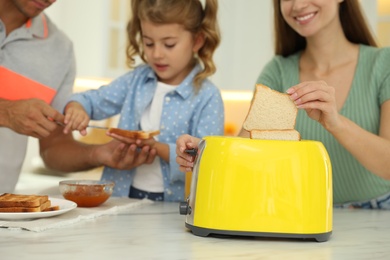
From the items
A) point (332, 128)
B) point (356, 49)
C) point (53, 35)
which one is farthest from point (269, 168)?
point (53, 35)

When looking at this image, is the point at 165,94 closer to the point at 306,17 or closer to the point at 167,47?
the point at 167,47

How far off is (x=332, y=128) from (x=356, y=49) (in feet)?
1.88

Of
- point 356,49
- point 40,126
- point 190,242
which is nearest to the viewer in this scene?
point 190,242

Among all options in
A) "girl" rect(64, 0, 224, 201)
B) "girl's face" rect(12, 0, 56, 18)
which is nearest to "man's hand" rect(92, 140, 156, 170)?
"girl" rect(64, 0, 224, 201)

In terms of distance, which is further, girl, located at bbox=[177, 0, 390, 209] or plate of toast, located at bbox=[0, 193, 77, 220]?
girl, located at bbox=[177, 0, 390, 209]

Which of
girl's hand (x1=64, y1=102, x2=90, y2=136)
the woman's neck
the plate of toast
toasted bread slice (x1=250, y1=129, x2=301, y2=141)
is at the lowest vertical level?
the plate of toast

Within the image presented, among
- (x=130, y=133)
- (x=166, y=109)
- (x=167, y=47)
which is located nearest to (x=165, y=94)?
(x=166, y=109)

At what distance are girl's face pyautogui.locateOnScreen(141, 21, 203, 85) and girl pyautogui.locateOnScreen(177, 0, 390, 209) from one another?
0.29m

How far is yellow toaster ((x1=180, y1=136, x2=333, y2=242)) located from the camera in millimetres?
1078

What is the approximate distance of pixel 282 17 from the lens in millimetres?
1939

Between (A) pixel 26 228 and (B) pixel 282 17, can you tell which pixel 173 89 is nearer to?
(B) pixel 282 17

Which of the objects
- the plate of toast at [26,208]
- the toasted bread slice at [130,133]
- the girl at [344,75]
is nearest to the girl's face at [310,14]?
the girl at [344,75]

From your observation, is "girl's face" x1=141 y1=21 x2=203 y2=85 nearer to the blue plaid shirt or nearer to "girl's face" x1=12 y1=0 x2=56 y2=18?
the blue plaid shirt

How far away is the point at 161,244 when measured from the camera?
1.04m
